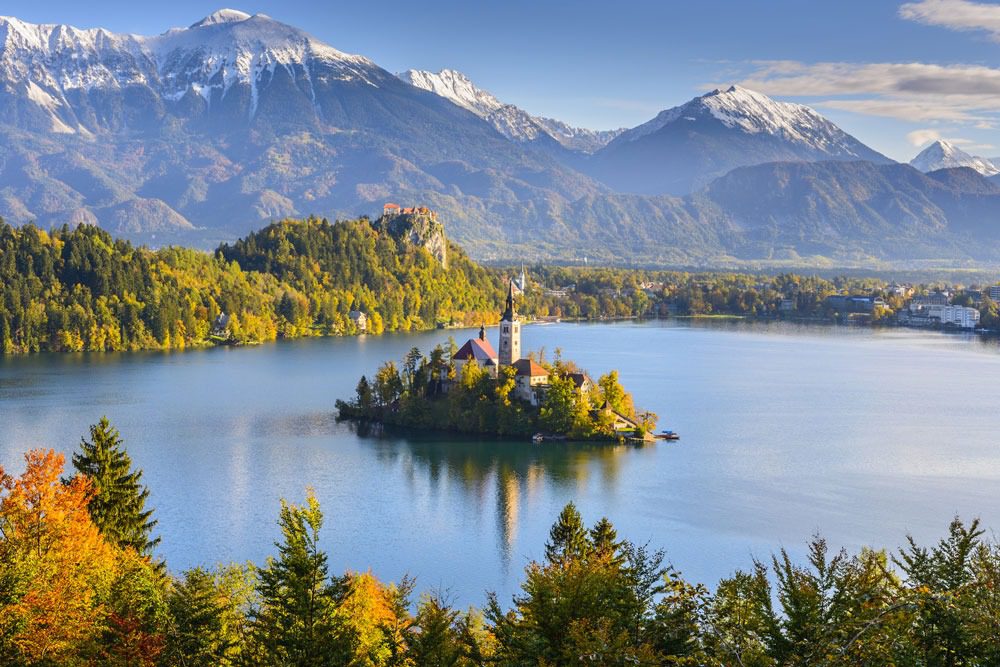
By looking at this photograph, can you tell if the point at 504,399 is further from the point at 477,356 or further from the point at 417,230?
the point at 417,230

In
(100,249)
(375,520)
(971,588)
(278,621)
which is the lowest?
(375,520)

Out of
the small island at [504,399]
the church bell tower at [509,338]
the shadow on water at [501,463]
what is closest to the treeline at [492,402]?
the small island at [504,399]

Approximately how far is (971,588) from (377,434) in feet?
101

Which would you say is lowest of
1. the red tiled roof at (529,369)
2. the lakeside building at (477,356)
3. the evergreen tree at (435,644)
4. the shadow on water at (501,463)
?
the shadow on water at (501,463)

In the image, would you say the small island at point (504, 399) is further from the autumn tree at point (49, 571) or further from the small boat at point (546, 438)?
the autumn tree at point (49, 571)

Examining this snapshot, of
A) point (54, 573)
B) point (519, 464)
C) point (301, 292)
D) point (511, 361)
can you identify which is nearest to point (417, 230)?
point (301, 292)

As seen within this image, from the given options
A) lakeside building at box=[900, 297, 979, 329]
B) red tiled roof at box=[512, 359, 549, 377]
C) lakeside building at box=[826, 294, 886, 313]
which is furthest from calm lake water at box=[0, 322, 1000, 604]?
lakeside building at box=[826, 294, 886, 313]

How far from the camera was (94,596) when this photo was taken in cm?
1541

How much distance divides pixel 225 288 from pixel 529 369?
151 feet

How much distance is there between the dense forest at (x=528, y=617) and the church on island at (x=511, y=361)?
25.5 meters

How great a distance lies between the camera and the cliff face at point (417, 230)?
108 meters

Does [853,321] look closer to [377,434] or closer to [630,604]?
Answer: [377,434]

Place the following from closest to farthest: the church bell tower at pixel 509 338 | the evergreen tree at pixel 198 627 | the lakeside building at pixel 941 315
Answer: the evergreen tree at pixel 198 627, the church bell tower at pixel 509 338, the lakeside building at pixel 941 315

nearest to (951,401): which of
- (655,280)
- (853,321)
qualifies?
(853,321)
